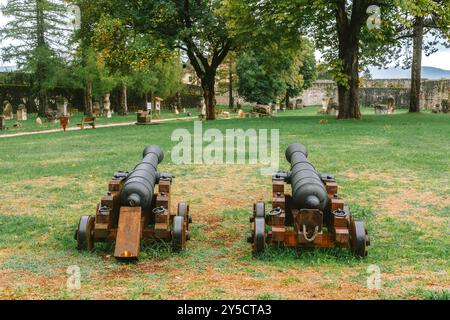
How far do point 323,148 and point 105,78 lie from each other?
27.3m

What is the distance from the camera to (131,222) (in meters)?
5.14

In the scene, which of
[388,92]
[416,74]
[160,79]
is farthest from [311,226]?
[388,92]

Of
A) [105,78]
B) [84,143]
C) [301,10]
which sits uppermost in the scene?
[301,10]

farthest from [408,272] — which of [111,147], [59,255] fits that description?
[111,147]

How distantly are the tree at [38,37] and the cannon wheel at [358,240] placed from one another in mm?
38226

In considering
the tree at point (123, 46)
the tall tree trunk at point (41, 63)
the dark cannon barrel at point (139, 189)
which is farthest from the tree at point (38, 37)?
the dark cannon barrel at point (139, 189)

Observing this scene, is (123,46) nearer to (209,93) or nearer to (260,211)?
(209,93)

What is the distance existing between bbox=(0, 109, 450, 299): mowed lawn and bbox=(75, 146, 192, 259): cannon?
144 millimetres

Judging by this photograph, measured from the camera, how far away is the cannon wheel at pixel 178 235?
5.35 metres

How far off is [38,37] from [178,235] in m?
40.5

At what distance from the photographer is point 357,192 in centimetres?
860

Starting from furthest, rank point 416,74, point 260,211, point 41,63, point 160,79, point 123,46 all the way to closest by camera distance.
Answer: point 160,79
point 41,63
point 416,74
point 123,46
point 260,211
